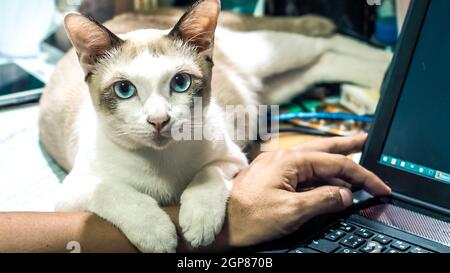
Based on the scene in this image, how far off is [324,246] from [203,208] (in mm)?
188

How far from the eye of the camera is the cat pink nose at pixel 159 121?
2.59 ft

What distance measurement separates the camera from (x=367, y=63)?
61.1 inches

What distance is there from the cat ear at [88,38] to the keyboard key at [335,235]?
1.42 ft

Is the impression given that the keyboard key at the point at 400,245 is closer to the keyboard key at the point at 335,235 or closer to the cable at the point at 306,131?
the keyboard key at the point at 335,235

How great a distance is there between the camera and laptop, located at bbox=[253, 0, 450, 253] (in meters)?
0.87

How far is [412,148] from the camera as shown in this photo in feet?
3.09

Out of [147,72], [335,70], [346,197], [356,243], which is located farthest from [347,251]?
[335,70]

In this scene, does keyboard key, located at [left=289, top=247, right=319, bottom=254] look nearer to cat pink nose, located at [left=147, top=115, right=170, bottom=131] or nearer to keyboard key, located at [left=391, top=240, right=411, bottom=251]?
keyboard key, located at [left=391, top=240, right=411, bottom=251]

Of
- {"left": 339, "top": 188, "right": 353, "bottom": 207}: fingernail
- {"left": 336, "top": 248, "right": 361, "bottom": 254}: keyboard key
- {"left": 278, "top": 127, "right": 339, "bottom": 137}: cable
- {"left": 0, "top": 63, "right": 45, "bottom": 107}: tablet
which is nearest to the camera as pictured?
{"left": 336, "top": 248, "right": 361, "bottom": 254}: keyboard key

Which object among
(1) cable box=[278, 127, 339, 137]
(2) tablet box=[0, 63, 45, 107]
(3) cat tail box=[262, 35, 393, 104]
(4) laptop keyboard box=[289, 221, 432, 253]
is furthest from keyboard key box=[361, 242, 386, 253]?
(2) tablet box=[0, 63, 45, 107]

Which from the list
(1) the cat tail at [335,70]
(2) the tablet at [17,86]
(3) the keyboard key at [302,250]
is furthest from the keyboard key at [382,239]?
(2) the tablet at [17,86]

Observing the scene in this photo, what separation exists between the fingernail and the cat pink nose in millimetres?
306

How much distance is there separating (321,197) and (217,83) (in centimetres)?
58
